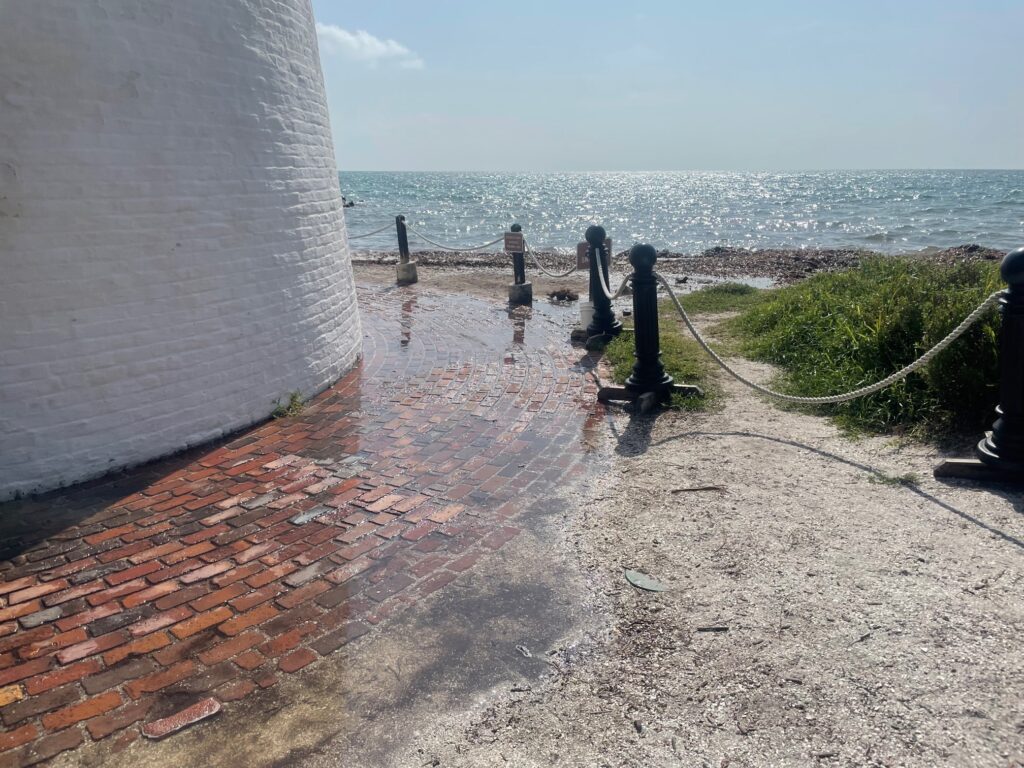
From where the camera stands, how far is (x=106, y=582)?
11.5 feet

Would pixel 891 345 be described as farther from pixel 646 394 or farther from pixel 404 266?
pixel 404 266

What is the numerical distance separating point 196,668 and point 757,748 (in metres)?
2.18

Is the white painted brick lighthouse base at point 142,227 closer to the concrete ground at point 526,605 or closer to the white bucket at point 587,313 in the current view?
the concrete ground at point 526,605

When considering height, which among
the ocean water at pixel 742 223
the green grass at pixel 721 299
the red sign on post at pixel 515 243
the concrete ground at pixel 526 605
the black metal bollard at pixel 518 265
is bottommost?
the ocean water at pixel 742 223

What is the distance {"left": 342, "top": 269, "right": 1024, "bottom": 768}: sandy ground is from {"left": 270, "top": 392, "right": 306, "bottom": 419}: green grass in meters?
2.74

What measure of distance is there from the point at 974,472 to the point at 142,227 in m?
5.32

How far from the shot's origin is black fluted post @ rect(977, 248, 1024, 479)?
3.71 meters

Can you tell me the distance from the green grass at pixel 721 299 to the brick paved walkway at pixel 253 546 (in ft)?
15.7

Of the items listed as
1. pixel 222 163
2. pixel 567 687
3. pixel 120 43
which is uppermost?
pixel 120 43

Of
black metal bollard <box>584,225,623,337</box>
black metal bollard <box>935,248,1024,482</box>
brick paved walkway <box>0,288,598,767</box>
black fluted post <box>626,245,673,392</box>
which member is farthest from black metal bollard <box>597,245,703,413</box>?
black metal bollard <box>935,248,1024,482</box>

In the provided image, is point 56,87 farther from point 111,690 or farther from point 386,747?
point 386,747

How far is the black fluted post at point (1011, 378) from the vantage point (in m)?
3.71

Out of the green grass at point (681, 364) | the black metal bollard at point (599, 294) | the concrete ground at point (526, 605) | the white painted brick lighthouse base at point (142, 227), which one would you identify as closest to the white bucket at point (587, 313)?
the black metal bollard at point (599, 294)

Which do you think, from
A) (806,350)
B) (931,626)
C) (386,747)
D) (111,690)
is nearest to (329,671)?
(386,747)
